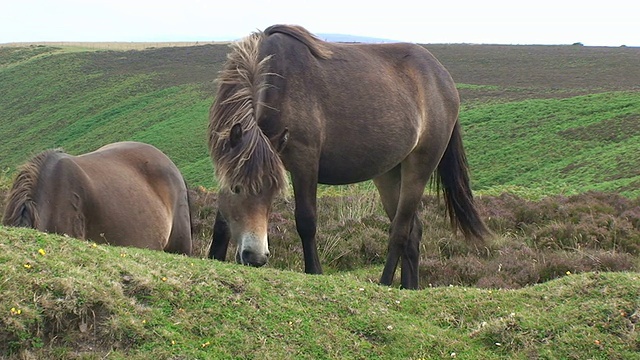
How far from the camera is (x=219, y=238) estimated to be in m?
6.97

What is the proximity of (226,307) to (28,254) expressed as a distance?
1489 millimetres

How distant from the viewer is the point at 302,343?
4.77 m

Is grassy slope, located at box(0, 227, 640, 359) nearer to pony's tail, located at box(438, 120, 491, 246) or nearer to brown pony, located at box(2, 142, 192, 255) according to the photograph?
brown pony, located at box(2, 142, 192, 255)

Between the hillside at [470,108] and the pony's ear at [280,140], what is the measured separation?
1564cm

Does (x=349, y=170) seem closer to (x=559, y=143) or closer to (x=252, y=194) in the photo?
(x=252, y=194)

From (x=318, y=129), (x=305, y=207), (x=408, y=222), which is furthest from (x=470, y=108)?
(x=305, y=207)

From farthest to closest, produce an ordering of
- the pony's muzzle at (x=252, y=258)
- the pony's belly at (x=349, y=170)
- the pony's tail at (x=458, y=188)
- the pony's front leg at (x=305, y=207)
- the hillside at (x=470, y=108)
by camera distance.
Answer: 1. the hillside at (x=470, y=108)
2. the pony's tail at (x=458, y=188)
3. the pony's belly at (x=349, y=170)
4. the pony's front leg at (x=305, y=207)
5. the pony's muzzle at (x=252, y=258)

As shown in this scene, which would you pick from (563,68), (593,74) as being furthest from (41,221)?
(563,68)

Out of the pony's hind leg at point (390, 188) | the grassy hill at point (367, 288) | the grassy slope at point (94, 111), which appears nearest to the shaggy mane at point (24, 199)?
the grassy hill at point (367, 288)

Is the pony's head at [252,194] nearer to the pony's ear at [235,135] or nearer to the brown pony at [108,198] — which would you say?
the pony's ear at [235,135]

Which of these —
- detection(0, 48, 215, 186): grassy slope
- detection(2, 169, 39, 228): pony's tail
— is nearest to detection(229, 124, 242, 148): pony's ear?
detection(2, 169, 39, 228): pony's tail

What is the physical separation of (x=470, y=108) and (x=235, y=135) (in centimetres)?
3573

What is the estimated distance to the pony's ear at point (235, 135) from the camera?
6.05 m

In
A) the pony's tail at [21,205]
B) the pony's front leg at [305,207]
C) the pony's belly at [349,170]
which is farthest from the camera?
the pony's belly at [349,170]
